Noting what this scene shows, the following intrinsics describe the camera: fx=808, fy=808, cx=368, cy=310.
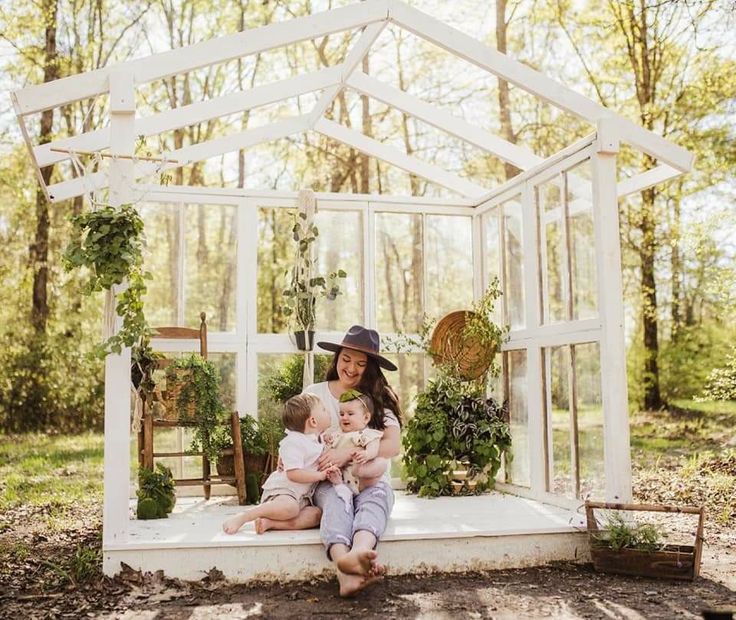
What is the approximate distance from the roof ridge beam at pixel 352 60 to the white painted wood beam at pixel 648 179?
224cm

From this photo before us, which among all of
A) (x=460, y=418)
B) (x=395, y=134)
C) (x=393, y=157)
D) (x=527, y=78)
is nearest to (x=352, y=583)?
(x=460, y=418)

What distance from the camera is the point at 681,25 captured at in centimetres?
1323

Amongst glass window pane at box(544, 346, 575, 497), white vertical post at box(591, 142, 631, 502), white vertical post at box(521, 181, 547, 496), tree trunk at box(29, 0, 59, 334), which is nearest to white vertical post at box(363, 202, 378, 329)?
white vertical post at box(521, 181, 547, 496)

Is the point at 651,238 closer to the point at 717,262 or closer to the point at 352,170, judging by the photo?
the point at 717,262

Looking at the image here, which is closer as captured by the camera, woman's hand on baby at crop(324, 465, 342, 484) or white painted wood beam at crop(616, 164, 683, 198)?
woman's hand on baby at crop(324, 465, 342, 484)

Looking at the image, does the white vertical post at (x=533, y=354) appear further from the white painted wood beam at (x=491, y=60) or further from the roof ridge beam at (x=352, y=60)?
the roof ridge beam at (x=352, y=60)

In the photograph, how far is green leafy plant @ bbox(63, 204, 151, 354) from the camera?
4570 millimetres

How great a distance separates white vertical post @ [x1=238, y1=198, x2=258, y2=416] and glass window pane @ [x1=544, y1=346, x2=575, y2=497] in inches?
100

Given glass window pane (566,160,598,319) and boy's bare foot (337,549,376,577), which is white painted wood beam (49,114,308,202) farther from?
boy's bare foot (337,549,376,577)

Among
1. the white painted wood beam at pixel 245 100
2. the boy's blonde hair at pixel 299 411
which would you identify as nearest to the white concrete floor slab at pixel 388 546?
the boy's blonde hair at pixel 299 411

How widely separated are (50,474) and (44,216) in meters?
7.01

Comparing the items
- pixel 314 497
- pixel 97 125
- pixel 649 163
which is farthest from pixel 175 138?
pixel 314 497

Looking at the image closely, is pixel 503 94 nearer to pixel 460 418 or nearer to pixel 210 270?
pixel 210 270

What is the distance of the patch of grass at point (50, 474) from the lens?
292 inches
